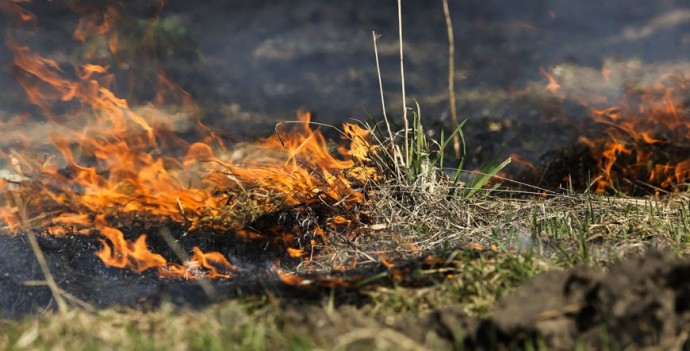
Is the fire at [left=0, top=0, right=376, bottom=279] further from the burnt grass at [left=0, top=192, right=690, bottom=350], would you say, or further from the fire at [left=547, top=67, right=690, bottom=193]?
the fire at [left=547, top=67, right=690, bottom=193]

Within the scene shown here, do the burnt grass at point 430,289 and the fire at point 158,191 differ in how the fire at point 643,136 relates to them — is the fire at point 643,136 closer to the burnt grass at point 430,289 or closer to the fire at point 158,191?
the burnt grass at point 430,289

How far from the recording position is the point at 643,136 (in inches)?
254

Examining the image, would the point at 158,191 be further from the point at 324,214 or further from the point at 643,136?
the point at 643,136

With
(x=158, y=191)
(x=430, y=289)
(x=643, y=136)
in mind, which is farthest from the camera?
(x=643, y=136)

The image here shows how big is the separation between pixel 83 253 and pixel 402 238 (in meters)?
1.82

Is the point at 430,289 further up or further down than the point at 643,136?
further up

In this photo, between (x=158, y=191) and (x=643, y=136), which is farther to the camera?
(x=643, y=136)

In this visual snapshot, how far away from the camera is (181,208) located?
482 centimetres

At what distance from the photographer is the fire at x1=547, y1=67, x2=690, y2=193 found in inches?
244

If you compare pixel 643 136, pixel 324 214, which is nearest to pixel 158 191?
pixel 324 214

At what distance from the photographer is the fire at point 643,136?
20.3 ft

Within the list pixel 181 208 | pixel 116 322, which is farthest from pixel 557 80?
pixel 116 322

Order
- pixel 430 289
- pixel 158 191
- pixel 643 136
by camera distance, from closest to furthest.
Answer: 1. pixel 430 289
2. pixel 158 191
3. pixel 643 136

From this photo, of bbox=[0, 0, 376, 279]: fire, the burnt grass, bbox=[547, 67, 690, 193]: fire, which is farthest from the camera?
bbox=[547, 67, 690, 193]: fire
